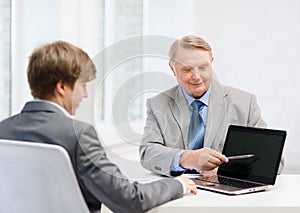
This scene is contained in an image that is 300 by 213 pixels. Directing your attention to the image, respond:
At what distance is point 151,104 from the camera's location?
233 cm

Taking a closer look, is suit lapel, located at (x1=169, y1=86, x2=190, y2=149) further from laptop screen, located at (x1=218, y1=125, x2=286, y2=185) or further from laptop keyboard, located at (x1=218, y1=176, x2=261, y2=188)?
laptop keyboard, located at (x1=218, y1=176, x2=261, y2=188)

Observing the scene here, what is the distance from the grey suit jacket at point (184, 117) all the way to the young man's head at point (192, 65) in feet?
0.16

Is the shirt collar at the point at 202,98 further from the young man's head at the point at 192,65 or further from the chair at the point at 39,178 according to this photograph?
the chair at the point at 39,178

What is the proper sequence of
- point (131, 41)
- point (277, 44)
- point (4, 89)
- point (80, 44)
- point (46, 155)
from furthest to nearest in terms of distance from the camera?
1. point (277, 44)
2. point (80, 44)
3. point (4, 89)
4. point (131, 41)
5. point (46, 155)

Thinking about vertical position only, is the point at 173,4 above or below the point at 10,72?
above

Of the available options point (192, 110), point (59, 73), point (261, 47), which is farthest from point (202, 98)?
point (261, 47)

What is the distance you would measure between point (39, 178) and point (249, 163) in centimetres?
80

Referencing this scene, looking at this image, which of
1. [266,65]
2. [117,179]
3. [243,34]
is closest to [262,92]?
[266,65]

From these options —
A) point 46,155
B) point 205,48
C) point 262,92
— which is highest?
point 205,48

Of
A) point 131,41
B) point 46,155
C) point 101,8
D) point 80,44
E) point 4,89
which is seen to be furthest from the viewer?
point 101,8

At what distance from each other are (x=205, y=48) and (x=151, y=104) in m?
0.32

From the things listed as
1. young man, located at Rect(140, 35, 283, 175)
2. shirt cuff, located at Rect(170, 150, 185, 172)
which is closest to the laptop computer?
shirt cuff, located at Rect(170, 150, 185, 172)

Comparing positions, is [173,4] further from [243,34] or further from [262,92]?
[262,92]

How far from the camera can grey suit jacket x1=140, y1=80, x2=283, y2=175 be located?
2223 mm
